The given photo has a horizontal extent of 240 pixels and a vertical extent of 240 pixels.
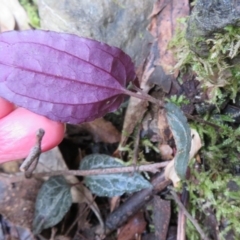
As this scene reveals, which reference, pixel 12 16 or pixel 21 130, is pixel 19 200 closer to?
pixel 21 130

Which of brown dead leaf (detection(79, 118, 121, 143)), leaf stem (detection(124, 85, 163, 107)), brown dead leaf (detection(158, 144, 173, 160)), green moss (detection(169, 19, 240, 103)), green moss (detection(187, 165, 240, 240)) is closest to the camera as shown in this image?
green moss (detection(169, 19, 240, 103))

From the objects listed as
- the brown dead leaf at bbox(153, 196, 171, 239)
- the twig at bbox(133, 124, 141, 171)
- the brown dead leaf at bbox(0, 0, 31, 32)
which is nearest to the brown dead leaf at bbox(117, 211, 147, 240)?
the brown dead leaf at bbox(153, 196, 171, 239)

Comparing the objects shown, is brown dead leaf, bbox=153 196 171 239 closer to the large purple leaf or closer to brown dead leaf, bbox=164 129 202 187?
brown dead leaf, bbox=164 129 202 187

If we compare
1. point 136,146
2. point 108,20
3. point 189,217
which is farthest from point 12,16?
point 189,217

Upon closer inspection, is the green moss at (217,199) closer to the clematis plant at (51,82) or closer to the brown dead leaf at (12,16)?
the clematis plant at (51,82)

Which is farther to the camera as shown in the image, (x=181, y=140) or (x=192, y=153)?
(x=192, y=153)

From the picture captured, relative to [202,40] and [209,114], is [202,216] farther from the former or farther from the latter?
[202,40]
